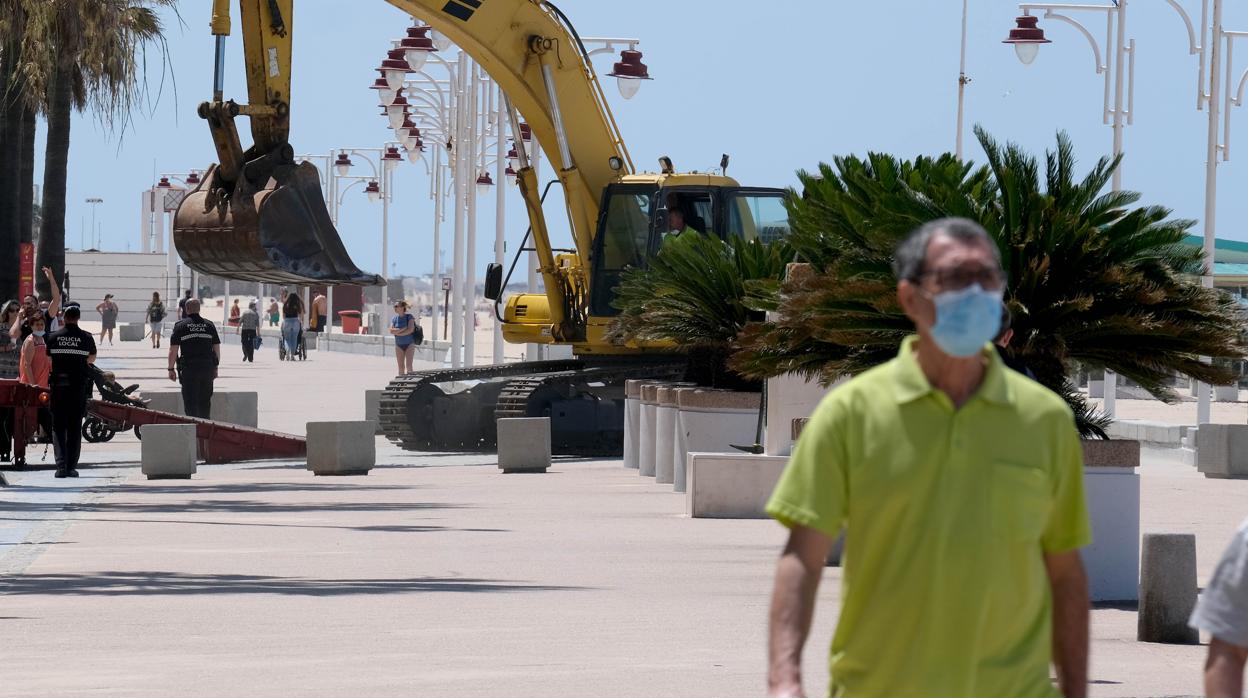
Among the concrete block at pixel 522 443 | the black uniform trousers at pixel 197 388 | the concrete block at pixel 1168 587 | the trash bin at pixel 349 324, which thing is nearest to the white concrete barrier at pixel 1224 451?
the concrete block at pixel 522 443

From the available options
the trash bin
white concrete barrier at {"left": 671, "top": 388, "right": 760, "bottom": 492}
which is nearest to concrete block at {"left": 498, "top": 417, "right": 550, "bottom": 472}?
white concrete barrier at {"left": 671, "top": 388, "right": 760, "bottom": 492}

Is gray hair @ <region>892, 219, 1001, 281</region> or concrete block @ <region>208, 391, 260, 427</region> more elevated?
gray hair @ <region>892, 219, 1001, 281</region>

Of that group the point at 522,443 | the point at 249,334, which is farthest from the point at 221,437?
the point at 249,334

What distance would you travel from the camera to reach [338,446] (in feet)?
73.6

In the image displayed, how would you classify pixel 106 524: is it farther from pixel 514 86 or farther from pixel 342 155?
pixel 342 155

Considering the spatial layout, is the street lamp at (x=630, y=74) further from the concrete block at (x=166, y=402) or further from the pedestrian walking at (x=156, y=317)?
the pedestrian walking at (x=156, y=317)

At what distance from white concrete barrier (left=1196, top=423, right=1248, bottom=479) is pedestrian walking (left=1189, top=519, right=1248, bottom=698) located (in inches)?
736

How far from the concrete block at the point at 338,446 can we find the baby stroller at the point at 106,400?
11.3 feet

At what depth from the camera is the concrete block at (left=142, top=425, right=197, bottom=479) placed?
70.9ft

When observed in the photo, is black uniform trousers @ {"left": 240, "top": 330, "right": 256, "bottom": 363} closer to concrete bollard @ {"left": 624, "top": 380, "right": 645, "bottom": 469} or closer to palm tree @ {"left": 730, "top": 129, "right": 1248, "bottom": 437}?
concrete bollard @ {"left": 624, "top": 380, "right": 645, "bottom": 469}

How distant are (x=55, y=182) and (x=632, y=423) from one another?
19.8 metres

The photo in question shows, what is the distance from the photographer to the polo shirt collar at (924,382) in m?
4.32

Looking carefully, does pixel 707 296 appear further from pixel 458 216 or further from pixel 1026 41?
pixel 458 216

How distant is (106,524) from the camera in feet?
53.8
